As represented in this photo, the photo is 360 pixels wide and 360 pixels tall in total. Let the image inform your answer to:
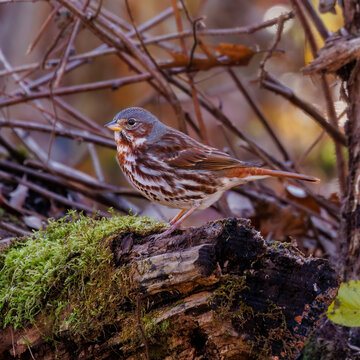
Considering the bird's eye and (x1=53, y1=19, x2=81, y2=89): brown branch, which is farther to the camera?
(x1=53, y1=19, x2=81, y2=89): brown branch

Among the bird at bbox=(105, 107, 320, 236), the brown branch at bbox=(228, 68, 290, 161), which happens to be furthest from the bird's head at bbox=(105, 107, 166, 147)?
the brown branch at bbox=(228, 68, 290, 161)

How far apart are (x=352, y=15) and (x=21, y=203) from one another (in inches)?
115

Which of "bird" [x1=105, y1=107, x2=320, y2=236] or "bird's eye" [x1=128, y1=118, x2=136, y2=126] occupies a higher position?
"bird's eye" [x1=128, y1=118, x2=136, y2=126]

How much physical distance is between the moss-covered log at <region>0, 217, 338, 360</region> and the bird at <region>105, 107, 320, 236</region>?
651 millimetres

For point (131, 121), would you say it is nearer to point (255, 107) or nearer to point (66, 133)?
point (66, 133)

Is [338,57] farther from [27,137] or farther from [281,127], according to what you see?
[281,127]

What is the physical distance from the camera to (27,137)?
5414 millimetres

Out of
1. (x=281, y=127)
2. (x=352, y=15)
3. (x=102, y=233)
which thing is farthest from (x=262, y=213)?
(x=281, y=127)

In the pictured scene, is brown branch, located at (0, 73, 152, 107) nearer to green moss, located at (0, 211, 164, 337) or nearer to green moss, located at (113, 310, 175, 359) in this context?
green moss, located at (0, 211, 164, 337)

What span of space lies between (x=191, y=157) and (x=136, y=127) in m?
0.43

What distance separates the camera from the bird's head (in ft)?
11.0

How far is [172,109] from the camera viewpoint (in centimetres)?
753

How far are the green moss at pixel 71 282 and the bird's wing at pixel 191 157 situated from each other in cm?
56

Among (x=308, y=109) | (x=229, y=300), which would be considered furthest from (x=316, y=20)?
(x=229, y=300)
